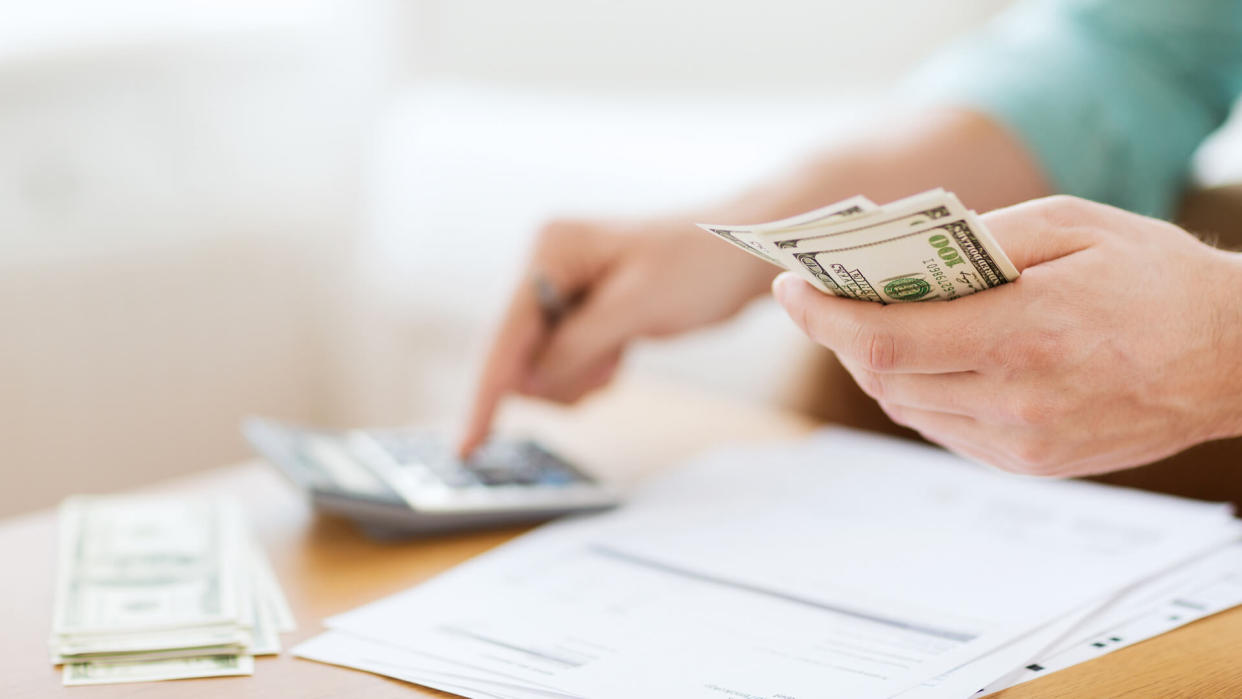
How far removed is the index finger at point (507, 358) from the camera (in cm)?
75

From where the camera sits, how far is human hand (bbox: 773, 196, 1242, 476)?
45 centimetres

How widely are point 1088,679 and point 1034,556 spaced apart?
117 mm

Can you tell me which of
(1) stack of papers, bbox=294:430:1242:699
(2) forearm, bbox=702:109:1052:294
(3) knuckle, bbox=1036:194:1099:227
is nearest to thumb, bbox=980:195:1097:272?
(3) knuckle, bbox=1036:194:1099:227

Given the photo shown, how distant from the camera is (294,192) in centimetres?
157

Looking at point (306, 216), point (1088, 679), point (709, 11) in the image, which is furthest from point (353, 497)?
point (709, 11)

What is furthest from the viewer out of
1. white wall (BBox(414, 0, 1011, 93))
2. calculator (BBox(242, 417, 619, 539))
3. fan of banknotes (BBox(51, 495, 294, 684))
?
white wall (BBox(414, 0, 1011, 93))

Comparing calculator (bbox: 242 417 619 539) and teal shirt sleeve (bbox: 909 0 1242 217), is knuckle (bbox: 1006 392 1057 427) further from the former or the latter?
teal shirt sleeve (bbox: 909 0 1242 217)

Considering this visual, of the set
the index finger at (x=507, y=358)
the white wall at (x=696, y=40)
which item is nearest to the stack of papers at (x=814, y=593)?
the index finger at (x=507, y=358)

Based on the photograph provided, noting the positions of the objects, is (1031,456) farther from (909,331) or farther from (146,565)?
(146,565)

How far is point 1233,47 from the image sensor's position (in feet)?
2.96

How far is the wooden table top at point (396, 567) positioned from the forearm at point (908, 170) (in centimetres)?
14

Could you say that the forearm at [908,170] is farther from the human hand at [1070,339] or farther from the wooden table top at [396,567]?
the human hand at [1070,339]

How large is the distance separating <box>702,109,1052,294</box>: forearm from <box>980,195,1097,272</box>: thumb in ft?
0.93

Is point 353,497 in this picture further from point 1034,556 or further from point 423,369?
point 423,369
